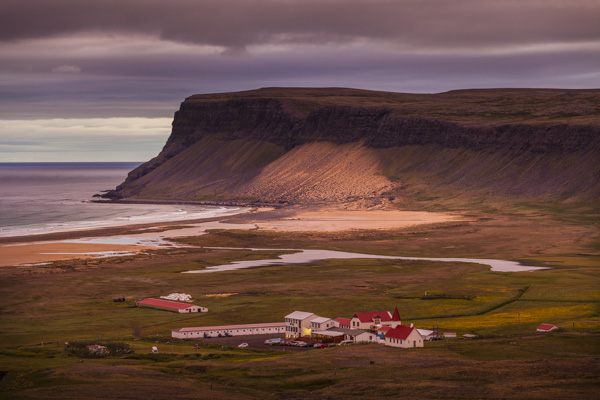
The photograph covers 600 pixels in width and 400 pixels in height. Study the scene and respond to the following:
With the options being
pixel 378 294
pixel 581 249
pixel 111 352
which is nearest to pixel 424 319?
pixel 378 294

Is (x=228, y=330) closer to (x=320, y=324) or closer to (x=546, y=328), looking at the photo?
(x=320, y=324)

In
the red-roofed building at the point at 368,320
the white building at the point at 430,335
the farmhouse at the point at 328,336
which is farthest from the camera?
the red-roofed building at the point at 368,320

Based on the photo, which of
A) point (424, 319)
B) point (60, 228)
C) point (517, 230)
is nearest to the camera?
point (424, 319)

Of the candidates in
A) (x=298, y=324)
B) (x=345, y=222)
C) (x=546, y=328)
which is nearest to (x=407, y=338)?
(x=298, y=324)

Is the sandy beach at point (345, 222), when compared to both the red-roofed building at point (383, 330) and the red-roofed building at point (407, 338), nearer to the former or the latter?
the red-roofed building at point (383, 330)

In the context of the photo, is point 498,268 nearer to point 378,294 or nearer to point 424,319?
point 378,294

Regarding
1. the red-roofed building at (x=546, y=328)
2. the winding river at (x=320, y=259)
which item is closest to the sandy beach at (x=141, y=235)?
the winding river at (x=320, y=259)
